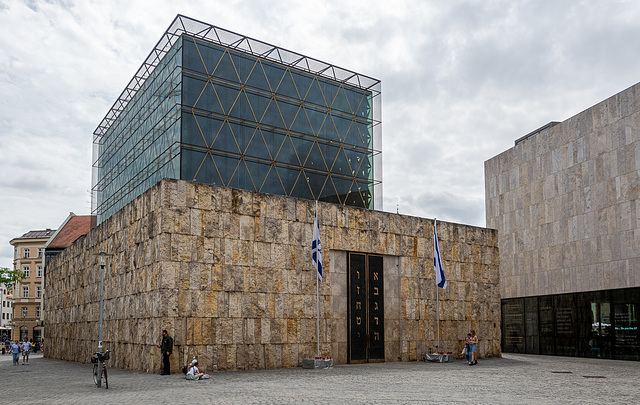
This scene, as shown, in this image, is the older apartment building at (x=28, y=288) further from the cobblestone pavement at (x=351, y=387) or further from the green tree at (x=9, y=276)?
the cobblestone pavement at (x=351, y=387)

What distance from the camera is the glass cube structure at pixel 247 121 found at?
131 feet

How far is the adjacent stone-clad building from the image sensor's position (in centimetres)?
3425

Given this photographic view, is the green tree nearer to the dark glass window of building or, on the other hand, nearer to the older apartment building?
the older apartment building

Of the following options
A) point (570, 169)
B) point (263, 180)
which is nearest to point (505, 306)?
point (570, 169)

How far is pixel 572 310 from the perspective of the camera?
3738 cm

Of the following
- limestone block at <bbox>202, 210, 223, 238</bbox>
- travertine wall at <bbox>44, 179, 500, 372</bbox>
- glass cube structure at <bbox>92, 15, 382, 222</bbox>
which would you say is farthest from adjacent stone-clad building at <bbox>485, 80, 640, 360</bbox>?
limestone block at <bbox>202, 210, 223, 238</bbox>

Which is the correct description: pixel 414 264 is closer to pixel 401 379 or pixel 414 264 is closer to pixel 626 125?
pixel 401 379

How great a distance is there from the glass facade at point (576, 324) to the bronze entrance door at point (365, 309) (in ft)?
44.3

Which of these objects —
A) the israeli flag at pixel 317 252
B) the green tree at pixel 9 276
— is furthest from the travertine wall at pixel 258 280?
the green tree at pixel 9 276

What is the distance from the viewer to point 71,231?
79.2 m

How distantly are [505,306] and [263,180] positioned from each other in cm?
1951

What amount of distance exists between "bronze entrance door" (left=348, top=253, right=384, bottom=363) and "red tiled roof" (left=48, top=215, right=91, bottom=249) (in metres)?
54.1

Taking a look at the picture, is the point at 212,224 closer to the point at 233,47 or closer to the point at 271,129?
the point at 271,129

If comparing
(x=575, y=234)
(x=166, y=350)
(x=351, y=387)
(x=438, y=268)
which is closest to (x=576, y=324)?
(x=575, y=234)
